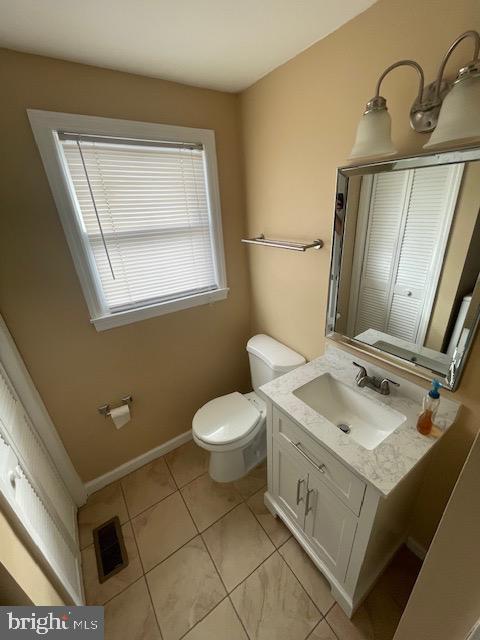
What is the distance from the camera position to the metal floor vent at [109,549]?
1321 millimetres

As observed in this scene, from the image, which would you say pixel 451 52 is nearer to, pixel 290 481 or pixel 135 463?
pixel 290 481

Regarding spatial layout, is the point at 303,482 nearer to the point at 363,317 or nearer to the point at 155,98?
the point at 363,317

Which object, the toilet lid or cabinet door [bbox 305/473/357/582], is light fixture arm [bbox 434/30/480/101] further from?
the toilet lid

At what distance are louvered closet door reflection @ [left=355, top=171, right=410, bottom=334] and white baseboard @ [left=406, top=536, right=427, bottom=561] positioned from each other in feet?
3.59

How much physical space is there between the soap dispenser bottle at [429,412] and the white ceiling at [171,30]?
4.45 feet

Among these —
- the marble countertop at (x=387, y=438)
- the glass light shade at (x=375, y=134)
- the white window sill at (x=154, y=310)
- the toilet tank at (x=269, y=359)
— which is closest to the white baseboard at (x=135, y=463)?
the toilet tank at (x=269, y=359)

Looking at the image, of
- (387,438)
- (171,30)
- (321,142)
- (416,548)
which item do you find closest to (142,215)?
(171,30)

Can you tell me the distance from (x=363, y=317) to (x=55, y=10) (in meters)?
1.57

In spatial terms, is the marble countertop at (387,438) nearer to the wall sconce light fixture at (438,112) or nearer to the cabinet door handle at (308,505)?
the cabinet door handle at (308,505)

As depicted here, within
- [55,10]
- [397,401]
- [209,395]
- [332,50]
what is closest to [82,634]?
→ [209,395]

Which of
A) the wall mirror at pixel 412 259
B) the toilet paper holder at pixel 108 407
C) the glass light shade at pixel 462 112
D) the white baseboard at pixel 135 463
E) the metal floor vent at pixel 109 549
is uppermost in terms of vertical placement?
the glass light shade at pixel 462 112

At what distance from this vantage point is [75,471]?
1584mm

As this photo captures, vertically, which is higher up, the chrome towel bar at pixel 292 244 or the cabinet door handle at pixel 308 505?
the chrome towel bar at pixel 292 244

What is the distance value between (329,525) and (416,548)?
614 millimetres
